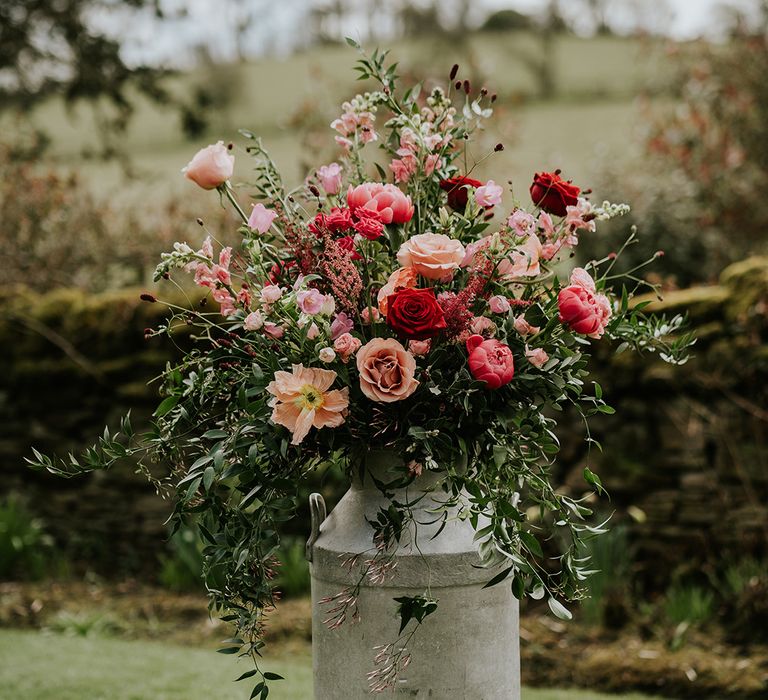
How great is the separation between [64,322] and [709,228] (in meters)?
5.67

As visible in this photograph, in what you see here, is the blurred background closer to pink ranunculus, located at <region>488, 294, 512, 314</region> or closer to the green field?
pink ranunculus, located at <region>488, 294, 512, 314</region>

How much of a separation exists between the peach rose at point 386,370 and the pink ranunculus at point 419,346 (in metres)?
0.04

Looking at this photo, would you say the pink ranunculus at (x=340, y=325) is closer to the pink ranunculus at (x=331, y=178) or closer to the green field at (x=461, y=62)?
the pink ranunculus at (x=331, y=178)

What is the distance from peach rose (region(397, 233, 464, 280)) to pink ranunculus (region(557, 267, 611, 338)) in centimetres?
26

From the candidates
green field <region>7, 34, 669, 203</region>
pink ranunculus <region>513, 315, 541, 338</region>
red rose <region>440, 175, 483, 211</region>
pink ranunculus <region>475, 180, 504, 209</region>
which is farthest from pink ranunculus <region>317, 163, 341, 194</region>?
green field <region>7, 34, 669, 203</region>

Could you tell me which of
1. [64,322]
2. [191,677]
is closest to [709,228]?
[64,322]

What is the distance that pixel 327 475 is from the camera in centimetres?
301

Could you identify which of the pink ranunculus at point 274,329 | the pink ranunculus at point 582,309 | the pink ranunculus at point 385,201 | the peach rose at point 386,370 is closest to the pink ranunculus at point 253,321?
the pink ranunculus at point 274,329

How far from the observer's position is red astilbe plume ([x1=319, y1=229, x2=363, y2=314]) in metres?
2.07

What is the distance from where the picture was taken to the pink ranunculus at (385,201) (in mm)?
2191

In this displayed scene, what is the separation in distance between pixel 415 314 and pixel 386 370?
137 mm

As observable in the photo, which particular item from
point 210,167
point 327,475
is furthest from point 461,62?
point 210,167

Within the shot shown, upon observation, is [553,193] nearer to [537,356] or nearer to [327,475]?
[537,356]

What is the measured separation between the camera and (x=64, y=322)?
6.39m
